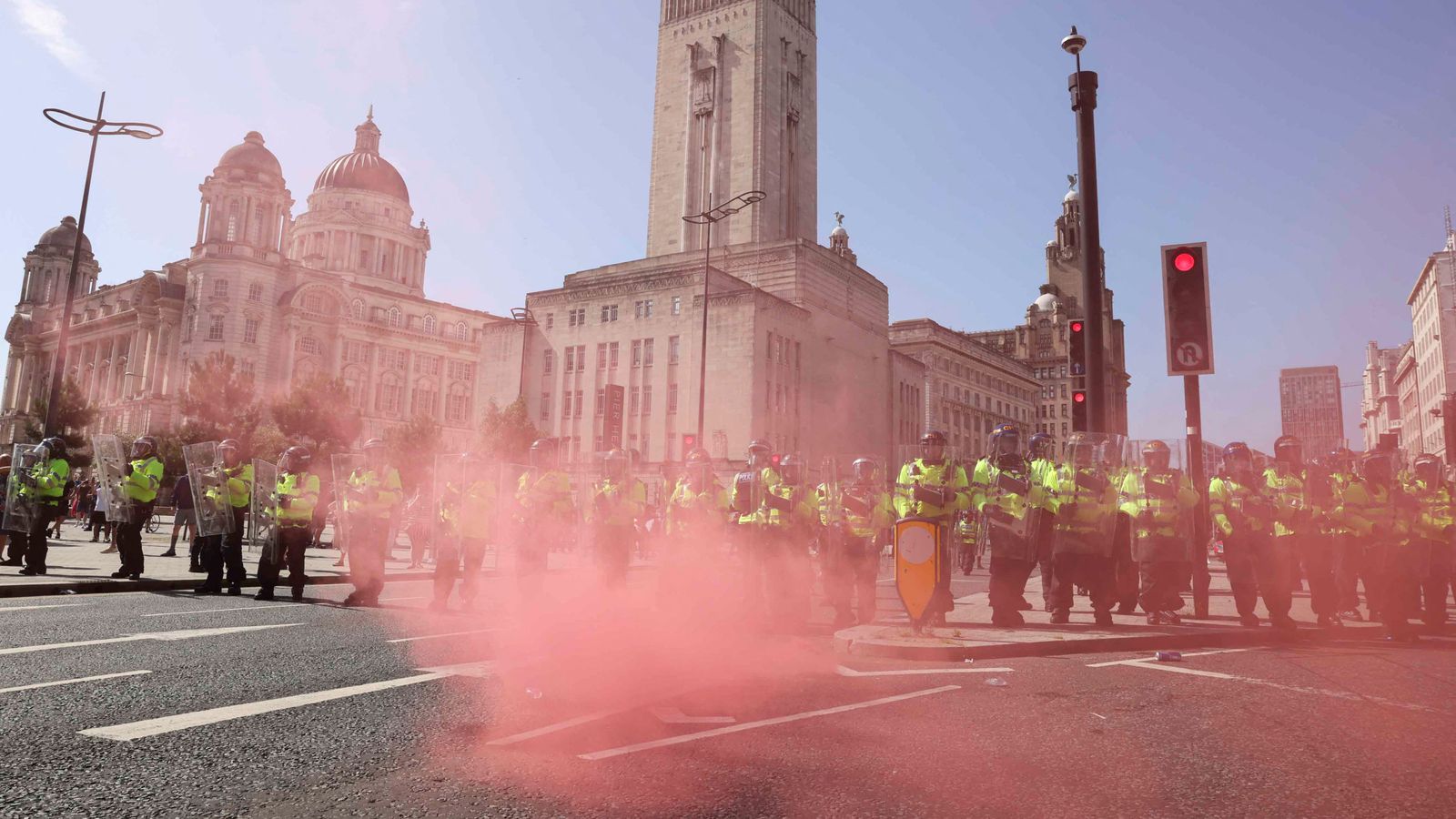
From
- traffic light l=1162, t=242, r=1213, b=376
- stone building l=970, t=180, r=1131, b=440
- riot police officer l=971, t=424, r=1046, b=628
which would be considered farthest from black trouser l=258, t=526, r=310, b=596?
stone building l=970, t=180, r=1131, b=440

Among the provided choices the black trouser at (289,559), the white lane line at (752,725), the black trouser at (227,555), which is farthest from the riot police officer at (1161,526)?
the black trouser at (227,555)

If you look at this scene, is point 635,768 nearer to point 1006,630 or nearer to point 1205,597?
point 1006,630

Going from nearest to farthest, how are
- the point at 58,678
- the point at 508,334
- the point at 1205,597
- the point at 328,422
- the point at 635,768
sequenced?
1. the point at 635,768
2. the point at 58,678
3. the point at 1205,597
4. the point at 328,422
5. the point at 508,334

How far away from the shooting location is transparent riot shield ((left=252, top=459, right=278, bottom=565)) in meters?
10.3

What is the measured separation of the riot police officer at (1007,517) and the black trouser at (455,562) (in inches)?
210

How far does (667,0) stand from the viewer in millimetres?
65188

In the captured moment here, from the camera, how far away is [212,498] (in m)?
10.6

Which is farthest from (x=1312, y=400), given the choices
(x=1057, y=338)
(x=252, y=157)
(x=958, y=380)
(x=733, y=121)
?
(x=252, y=157)

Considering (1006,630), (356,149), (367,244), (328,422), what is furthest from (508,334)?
(1006,630)

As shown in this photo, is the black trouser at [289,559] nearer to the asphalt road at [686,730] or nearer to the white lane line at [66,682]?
the asphalt road at [686,730]

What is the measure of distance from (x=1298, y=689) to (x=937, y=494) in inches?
121

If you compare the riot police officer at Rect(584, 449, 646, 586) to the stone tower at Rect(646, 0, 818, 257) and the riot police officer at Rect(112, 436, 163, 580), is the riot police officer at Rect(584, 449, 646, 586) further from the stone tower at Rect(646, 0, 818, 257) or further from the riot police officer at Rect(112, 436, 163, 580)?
the stone tower at Rect(646, 0, 818, 257)

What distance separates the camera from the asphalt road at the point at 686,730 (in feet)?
10.6

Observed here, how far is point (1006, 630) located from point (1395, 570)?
3.83 m
